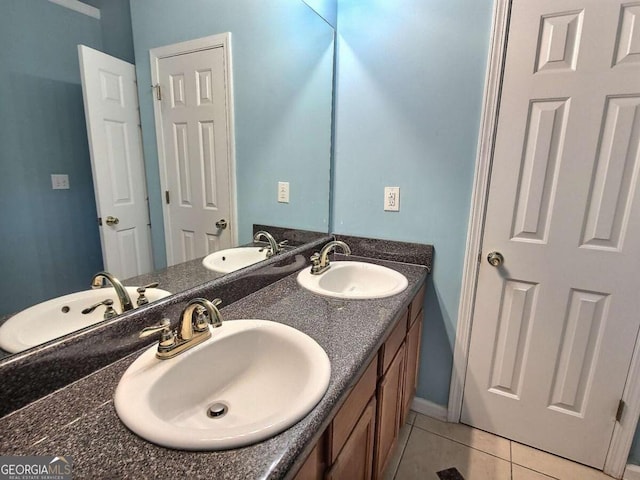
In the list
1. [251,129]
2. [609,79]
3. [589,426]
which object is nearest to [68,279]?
[251,129]

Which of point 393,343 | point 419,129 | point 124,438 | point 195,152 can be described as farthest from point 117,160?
point 419,129

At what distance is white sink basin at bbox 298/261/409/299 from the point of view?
1.47 metres

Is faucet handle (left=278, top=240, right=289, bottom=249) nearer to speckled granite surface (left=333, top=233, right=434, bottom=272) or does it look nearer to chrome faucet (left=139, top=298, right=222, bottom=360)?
speckled granite surface (left=333, top=233, right=434, bottom=272)

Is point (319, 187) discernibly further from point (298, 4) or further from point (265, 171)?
point (298, 4)

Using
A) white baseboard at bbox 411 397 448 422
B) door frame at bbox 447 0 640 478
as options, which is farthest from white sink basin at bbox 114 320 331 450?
white baseboard at bbox 411 397 448 422

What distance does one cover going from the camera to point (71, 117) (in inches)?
28.4

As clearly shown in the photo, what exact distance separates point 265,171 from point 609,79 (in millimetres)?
1409

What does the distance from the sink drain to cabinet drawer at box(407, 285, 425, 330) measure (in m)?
0.88

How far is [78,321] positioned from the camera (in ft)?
2.57

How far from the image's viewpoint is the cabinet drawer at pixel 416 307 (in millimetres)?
1469

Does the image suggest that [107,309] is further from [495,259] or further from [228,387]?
[495,259]

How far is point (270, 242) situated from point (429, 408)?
1280mm

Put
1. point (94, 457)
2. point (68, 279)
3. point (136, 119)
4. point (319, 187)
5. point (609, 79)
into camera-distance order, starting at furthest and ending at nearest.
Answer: point (319, 187) < point (609, 79) < point (136, 119) < point (68, 279) < point (94, 457)

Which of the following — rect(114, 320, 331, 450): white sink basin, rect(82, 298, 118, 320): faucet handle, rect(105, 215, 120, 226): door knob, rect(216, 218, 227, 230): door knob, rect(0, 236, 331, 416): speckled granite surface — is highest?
rect(105, 215, 120, 226): door knob
